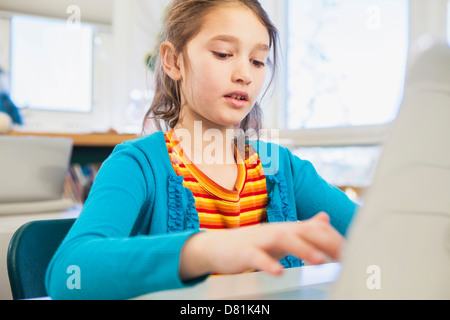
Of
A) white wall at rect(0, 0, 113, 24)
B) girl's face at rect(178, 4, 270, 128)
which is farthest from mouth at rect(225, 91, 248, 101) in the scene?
white wall at rect(0, 0, 113, 24)

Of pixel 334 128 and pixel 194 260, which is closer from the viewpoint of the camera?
pixel 194 260

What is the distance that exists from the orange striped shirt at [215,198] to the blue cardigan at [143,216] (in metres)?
0.03

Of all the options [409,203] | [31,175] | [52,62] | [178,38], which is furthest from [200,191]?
[52,62]

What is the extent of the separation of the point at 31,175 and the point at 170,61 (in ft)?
2.62

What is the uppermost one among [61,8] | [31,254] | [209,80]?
[61,8]

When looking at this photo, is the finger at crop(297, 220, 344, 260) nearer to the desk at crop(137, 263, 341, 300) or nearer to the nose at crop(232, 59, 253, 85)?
the desk at crop(137, 263, 341, 300)

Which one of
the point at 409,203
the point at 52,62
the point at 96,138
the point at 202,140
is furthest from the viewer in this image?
the point at 52,62

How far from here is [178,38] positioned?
2.75 feet

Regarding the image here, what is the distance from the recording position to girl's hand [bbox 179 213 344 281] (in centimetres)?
33

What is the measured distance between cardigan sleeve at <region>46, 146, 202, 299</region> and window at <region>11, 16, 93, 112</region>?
2.74 meters

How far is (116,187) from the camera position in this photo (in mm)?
584

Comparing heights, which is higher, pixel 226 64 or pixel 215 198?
pixel 226 64

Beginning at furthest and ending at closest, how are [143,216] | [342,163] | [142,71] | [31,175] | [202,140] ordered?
[142,71]
[342,163]
[31,175]
[202,140]
[143,216]

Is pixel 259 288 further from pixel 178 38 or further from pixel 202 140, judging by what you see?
pixel 178 38
